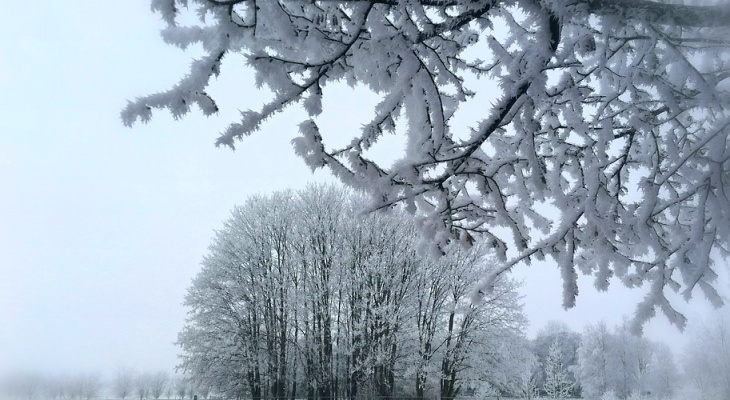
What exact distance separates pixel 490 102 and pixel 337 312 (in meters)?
16.8

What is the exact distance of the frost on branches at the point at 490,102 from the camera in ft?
6.41

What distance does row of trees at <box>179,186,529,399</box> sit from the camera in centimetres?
1639

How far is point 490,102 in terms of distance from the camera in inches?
84.0

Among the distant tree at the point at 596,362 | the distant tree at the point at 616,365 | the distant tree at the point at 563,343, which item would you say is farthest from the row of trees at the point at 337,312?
the distant tree at the point at 563,343

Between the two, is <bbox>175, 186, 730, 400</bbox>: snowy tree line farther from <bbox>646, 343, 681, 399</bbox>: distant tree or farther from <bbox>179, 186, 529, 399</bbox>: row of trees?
<bbox>646, 343, 681, 399</bbox>: distant tree

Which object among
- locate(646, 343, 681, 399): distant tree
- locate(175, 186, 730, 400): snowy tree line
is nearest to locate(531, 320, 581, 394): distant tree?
locate(646, 343, 681, 399): distant tree

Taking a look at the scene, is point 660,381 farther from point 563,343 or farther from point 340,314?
point 563,343

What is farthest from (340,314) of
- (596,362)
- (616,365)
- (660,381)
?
(596,362)

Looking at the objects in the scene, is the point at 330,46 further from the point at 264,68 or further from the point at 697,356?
the point at 697,356

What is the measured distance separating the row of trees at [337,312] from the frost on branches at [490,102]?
40.5 ft

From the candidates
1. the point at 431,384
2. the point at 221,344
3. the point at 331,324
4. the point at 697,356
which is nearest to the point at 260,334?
the point at 221,344

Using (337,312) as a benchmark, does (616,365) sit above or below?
below

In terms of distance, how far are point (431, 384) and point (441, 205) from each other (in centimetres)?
1624

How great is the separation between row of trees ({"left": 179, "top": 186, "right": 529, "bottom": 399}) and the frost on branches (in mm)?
12331
